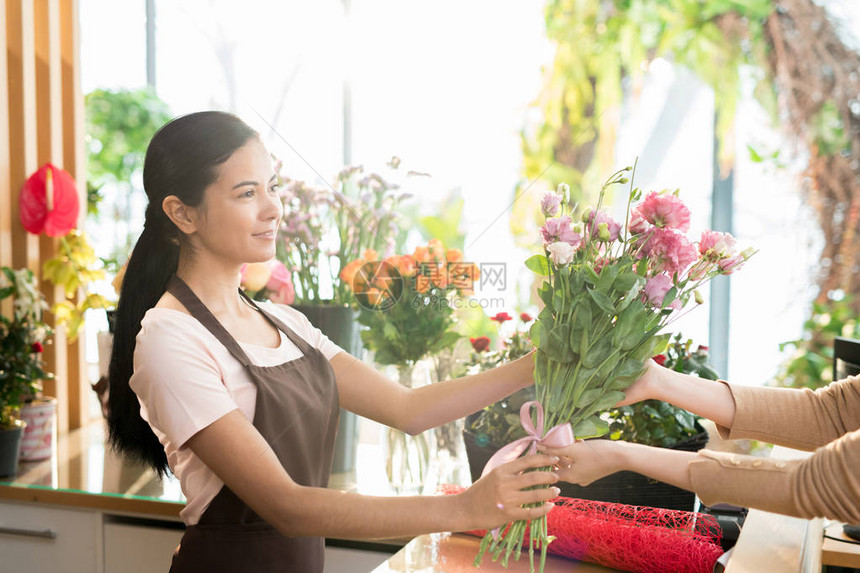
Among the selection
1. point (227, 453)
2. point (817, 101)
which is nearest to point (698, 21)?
point (817, 101)

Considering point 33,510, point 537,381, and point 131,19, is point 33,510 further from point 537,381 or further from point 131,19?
point 131,19

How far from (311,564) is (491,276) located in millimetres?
557

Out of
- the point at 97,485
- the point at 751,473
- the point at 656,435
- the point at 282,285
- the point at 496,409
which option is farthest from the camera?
the point at 97,485

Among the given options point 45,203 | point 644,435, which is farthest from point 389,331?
point 45,203

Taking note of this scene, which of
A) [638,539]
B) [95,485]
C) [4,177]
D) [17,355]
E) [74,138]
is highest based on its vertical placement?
[74,138]

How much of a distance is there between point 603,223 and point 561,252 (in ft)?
0.18

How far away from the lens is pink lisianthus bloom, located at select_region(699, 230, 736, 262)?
876mm

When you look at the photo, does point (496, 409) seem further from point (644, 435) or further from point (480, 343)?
point (644, 435)

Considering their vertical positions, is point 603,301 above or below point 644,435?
above

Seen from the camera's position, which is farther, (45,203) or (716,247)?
(45,203)

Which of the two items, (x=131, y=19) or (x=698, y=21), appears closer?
(x=131, y=19)

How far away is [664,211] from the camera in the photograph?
841 mm

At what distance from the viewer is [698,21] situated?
2.94 meters

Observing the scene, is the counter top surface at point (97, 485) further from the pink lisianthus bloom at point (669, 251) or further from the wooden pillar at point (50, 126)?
the pink lisianthus bloom at point (669, 251)
